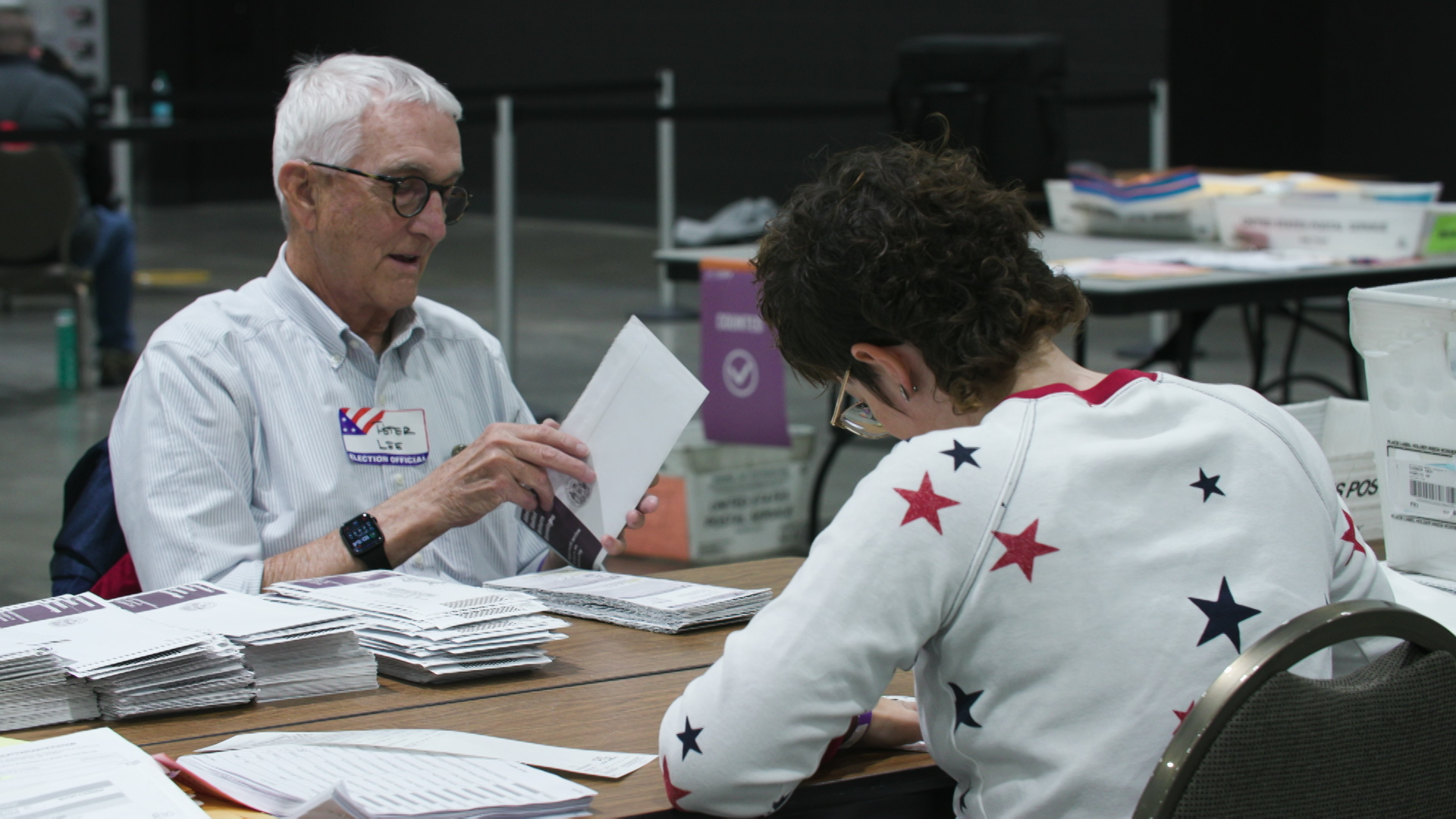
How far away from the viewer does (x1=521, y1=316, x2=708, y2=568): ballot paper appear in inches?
66.9

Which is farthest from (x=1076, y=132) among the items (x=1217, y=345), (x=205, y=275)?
(x=205, y=275)

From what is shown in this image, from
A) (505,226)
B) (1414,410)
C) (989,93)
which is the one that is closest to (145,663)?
(1414,410)

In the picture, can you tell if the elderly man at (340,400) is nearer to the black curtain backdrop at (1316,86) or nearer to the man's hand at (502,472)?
the man's hand at (502,472)

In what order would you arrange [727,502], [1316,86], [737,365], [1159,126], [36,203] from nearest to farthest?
1. [737,365]
2. [727,502]
3. [36,203]
4. [1159,126]
5. [1316,86]

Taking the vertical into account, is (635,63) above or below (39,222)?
above

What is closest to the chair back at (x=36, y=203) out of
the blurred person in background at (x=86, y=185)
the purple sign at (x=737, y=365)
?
the blurred person in background at (x=86, y=185)

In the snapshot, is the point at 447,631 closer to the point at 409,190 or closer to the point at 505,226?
the point at 409,190

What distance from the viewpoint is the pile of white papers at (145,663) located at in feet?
4.49

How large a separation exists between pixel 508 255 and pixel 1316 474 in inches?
145

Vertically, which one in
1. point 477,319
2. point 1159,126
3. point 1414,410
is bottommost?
point 477,319

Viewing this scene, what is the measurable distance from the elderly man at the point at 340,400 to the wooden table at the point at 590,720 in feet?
0.98

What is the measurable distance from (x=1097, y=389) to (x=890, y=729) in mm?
352

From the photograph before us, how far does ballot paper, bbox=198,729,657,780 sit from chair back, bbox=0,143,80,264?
5.71m

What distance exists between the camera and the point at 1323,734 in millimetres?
1042
